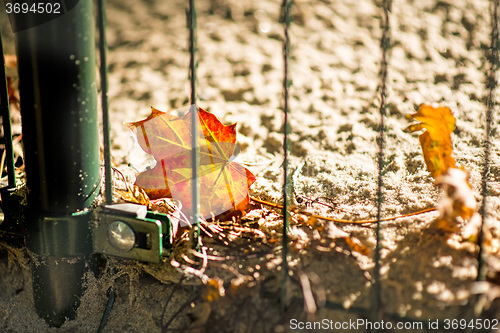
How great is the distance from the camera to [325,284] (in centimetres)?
92

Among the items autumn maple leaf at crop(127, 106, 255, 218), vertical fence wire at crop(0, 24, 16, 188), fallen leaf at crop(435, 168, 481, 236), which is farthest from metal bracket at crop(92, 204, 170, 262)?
fallen leaf at crop(435, 168, 481, 236)

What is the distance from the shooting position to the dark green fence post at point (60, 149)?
936mm

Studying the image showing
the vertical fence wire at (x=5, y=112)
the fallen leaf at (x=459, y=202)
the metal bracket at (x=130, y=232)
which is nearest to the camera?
the fallen leaf at (x=459, y=202)

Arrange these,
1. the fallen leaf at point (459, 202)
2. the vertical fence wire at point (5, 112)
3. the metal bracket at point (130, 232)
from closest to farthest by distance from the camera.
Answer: the fallen leaf at point (459, 202)
the metal bracket at point (130, 232)
the vertical fence wire at point (5, 112)

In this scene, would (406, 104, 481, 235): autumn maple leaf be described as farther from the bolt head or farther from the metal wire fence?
the bolt head

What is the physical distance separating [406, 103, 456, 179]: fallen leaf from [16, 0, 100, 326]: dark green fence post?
0.60m

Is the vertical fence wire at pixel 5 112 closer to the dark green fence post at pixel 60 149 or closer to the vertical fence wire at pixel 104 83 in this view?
the dark green fence post at pixel 60 149

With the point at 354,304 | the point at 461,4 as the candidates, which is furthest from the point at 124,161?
the point at 461,4

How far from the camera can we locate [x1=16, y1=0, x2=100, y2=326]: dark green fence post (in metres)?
0.94

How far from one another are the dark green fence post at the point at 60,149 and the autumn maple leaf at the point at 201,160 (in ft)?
0.40

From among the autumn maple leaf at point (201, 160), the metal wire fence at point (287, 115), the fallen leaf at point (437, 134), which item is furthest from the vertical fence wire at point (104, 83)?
the fallen leaf at point (437, 134)

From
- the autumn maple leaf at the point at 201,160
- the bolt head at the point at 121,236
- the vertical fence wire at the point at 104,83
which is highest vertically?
the vertical fence wire at the point at 104,83

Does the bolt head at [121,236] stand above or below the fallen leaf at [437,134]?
below

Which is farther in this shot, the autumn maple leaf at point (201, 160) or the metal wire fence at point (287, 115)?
the autumn maple leaf at point (201, 160)
